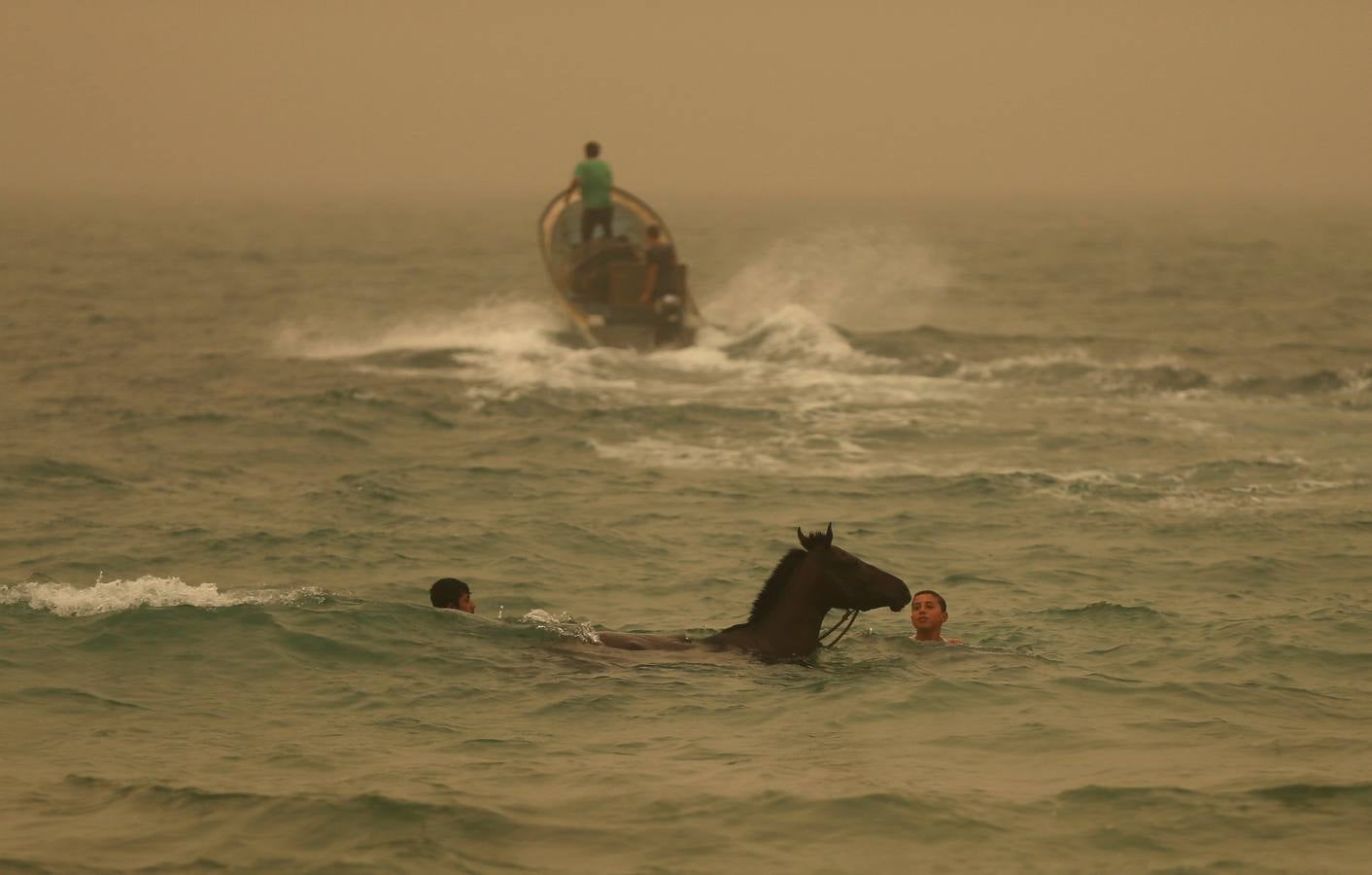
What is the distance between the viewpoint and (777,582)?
13.0 m

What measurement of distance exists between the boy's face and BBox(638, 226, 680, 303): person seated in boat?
22.1m

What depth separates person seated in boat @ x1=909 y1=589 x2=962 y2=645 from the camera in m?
13.7

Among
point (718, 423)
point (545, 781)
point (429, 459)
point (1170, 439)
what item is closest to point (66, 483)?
point (429, 459)

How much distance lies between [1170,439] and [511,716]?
16.0 metres

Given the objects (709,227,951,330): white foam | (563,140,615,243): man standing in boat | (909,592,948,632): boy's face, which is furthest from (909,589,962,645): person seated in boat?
(709,227,951,330): white foam

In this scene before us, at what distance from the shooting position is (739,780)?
10.6m

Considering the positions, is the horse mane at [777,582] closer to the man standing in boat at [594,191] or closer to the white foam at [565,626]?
the white foam at [565,626]

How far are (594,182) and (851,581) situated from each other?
2282cm

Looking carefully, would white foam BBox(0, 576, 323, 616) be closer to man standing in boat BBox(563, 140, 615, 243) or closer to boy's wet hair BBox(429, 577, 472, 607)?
boy's wet hair BBox(429, 577, 472, 607)

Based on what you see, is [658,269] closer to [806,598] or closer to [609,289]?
[609,289]

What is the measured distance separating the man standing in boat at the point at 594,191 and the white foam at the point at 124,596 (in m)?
19.8

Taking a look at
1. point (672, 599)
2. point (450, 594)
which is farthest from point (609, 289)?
point (450, 594)

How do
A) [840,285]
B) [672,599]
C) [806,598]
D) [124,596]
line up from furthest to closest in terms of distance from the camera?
[840,285]
[672,599]
[124,596]
[806,598]

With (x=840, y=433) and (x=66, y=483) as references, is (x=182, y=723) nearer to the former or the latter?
(x=66, y=483)
